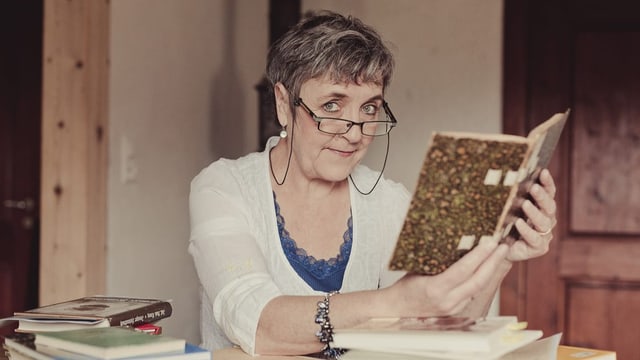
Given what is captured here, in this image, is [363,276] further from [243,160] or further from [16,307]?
[16,307]

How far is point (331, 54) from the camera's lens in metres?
1.73

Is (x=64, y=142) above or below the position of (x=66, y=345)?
above

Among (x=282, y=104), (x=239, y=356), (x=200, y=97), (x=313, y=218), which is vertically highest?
(x=200, y=97)

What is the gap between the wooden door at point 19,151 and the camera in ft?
14.2

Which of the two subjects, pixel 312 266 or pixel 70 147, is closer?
pixel 312 266

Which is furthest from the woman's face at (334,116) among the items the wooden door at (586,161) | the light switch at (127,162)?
the wooden door at (586,161)

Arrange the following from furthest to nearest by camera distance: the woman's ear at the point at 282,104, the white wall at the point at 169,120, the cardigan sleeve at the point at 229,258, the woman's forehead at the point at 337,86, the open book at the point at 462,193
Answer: the white wall at the point at 169,120, the woman's ear at the point at 282,104, the woman's forehead at the point at 337,86, the cardigan sleeve at the point at 229,258, the open book at the point at 462,193

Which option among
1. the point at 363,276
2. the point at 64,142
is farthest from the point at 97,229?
the point at 363,276

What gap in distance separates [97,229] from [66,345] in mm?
1503

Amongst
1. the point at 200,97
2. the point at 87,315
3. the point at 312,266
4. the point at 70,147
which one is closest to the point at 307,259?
the point at 312,266

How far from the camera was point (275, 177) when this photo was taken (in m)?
1.91

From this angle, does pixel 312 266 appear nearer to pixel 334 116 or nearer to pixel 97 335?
pixel 334 116

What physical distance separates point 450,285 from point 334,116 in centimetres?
59

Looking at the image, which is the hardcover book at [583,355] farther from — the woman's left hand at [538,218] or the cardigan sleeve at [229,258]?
the cardigan sleeve at [229,258]
